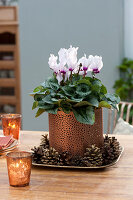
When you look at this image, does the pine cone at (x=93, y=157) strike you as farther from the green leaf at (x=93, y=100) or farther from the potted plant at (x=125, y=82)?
the potted plant at (x=125, y=82)

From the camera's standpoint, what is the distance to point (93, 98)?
1233mm

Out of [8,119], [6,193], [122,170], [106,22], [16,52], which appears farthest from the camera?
[16,52]

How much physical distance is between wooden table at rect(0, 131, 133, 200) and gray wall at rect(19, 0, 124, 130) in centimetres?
228

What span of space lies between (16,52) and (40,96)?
4.20m

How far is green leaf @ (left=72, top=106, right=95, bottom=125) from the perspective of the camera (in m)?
1.19

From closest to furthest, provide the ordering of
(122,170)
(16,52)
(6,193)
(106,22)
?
(6,193)
(122,170)
(106,22)
(16,52)

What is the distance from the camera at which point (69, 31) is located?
3475mm

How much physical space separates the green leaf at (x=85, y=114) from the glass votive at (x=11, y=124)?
40cm

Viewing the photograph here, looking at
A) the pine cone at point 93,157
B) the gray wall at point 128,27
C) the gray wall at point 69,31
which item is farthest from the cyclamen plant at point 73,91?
the gray wall at point 128,27

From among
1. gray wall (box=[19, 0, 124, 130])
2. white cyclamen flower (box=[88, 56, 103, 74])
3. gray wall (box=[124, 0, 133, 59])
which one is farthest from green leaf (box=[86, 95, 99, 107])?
gray wall (box=[124, 0, 133, 59])

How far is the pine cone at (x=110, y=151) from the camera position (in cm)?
124

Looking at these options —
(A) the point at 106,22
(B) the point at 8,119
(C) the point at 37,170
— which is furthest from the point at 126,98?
(C) the point at 37,170

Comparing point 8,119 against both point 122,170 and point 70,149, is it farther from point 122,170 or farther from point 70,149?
point 122,170

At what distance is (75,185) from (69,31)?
2571 mm
